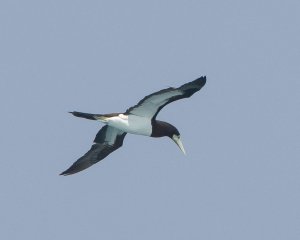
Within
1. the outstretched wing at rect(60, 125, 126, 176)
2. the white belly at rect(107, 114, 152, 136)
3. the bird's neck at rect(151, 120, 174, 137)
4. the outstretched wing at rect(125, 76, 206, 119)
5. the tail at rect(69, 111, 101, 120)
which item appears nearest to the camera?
the outstretched wing at rect(125, 76, 206, 119)

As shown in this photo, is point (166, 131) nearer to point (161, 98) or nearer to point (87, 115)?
point (161, 98)

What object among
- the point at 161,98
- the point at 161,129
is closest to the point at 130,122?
the point at 161,129

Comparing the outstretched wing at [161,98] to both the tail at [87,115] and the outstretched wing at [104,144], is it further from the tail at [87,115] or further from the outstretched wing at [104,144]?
the outstretched wing at [104,144]

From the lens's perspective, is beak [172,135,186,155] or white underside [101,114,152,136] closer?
white underside [101,114,152,136]

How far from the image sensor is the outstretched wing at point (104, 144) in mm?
33188

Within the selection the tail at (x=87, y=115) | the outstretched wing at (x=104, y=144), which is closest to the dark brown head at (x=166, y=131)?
the outstretched wing at (x=104, y=144)

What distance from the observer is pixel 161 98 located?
30859 millimetres

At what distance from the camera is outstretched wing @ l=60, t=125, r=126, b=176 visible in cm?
3319

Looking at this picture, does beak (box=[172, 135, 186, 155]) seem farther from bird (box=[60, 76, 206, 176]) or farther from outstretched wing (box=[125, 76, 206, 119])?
outstretched wing (box=[125, 76, 206, 119])

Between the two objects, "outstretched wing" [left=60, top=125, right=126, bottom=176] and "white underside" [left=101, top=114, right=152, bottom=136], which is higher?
"white underside" [left=101, top=114, right=152, bottom=136]

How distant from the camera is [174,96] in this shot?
30828 millimetres

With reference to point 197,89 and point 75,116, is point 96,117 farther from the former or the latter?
point 197,89

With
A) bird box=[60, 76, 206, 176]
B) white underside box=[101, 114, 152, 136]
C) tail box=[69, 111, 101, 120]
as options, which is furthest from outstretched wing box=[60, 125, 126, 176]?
tail box=[69, 111, 101, 120]

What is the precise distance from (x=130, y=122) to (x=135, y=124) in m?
0.16
